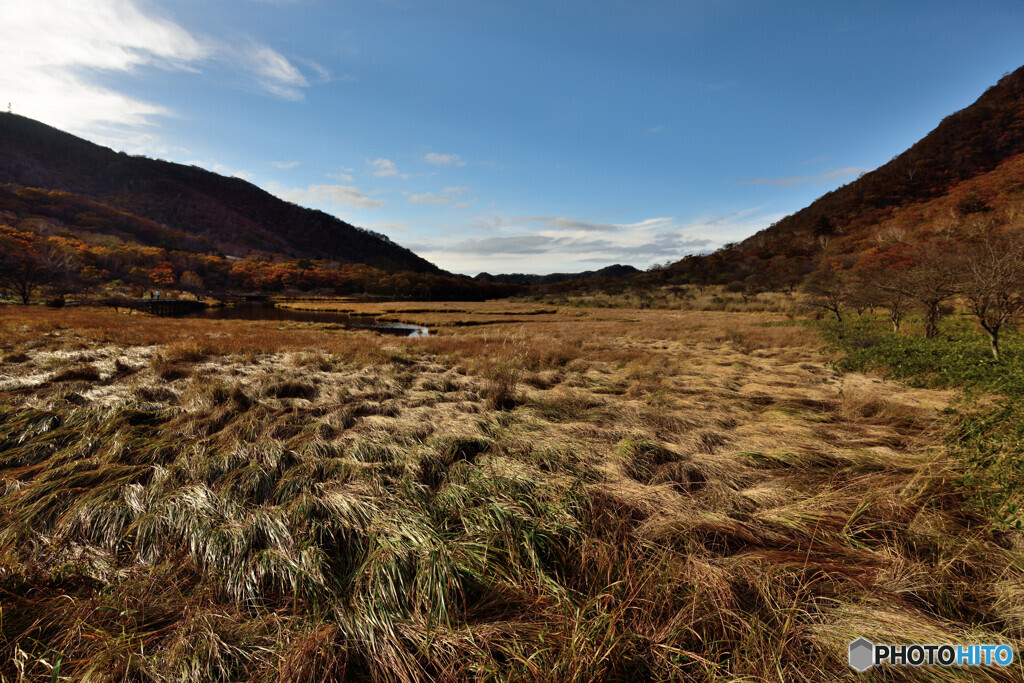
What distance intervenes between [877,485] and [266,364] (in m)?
14.0

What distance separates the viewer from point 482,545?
10.1 ft

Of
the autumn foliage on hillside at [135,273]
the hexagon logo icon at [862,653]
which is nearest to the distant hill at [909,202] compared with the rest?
the hexagon logo icon at [862,653]

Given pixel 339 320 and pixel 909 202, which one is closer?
pixel 339 320

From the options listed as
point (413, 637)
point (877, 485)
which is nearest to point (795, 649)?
point (413, 637)

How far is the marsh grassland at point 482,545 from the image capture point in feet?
7.26

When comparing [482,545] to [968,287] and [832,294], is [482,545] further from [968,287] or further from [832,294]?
[832,294]

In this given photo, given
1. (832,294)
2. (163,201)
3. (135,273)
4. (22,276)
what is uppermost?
(163,201)

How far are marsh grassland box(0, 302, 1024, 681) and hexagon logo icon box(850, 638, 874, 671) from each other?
0.09m

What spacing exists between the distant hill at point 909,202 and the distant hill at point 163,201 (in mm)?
142821

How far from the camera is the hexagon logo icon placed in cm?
211

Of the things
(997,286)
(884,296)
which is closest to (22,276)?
(997,286)

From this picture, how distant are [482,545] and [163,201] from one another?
232377 millimetres

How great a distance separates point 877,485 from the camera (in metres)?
3.88

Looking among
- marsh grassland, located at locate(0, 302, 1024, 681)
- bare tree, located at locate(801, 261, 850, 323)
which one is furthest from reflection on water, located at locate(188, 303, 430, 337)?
bare tree, located at locate(801, 261, 850, 323)
